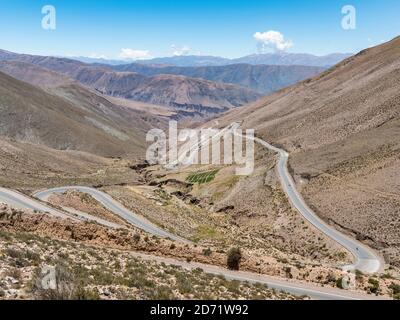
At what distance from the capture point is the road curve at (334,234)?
39625mm

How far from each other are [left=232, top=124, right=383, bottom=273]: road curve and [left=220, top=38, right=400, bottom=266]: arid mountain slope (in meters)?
1.15

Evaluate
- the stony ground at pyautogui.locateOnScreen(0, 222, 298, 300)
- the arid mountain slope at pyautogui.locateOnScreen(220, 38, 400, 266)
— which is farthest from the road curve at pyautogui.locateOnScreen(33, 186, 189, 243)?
the stony ground at pyautogui.locateOnScreen(0, 222, 298, 300)

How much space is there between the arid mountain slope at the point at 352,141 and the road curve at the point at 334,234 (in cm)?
115

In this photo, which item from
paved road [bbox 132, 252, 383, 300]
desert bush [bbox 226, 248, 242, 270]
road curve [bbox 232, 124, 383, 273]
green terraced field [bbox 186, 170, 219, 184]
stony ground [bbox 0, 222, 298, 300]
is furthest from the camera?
green terraced field [bbox 186, 170, 219, 184]

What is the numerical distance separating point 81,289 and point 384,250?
120 feet

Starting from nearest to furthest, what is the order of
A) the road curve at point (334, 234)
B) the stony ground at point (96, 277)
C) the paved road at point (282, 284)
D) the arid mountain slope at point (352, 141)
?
1. the stony ground at point (96, 277)
2. the paved road at point (282, 284)
3. the road curve at point (334, 234)
4. the arid mountain slope at point (352, 141)

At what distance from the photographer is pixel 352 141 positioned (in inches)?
3091

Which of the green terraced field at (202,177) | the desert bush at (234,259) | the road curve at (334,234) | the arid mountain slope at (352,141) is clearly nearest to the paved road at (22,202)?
the desert bush at (234,259)

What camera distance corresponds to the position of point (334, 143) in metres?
83.1

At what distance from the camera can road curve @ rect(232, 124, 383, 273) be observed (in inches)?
1560

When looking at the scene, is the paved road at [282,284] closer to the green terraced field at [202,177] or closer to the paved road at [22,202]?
the paved road at [22,202]

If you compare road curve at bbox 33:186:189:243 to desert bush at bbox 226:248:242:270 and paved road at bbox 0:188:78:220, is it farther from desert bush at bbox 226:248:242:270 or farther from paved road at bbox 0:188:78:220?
desert bush at bbox 226:248:242:270

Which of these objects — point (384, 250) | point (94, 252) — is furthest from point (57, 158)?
point (94, 252)

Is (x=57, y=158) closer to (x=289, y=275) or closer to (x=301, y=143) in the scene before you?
(x=301, y=143)
